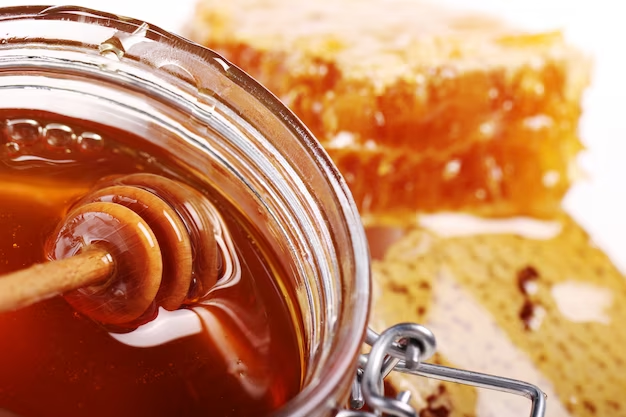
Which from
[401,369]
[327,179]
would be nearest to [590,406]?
[401,369]

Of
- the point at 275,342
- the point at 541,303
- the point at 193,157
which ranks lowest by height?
the point at 541,303

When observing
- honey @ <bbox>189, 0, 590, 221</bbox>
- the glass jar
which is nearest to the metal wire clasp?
the glass jar

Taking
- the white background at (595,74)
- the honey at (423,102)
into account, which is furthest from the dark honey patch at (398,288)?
the white background at (595,74)

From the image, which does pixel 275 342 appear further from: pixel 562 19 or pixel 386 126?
pixel 562 19

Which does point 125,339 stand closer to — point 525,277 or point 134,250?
point 134,250

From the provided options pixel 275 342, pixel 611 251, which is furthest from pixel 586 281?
pixel 275 342

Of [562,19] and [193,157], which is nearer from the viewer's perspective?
[193,157]
